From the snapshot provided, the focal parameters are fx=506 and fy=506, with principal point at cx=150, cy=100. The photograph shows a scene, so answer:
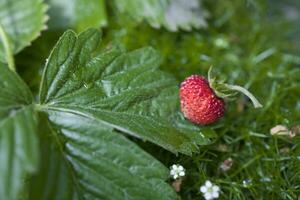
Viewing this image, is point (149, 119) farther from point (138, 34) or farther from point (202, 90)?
point (138, 34)

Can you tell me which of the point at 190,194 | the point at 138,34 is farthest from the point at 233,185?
the point at 138,34

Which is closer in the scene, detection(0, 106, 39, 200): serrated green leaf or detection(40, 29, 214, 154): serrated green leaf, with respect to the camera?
detection(0, 106, 39, 200): serrated green leaf

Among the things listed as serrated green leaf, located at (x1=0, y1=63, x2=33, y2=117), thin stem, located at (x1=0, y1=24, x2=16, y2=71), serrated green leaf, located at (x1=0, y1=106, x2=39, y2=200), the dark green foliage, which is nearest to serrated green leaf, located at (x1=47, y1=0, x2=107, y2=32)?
the dark green foliage

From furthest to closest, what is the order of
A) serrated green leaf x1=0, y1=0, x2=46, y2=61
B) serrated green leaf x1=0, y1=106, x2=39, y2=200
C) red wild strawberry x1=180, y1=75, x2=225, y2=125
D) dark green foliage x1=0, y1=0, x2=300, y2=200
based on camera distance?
1. serrated green leaf x1=0, y1=0, x2=46, y2=61
2. red wild strawberry x1=180, y1=75, x2=225, y2=125
3. dark green foliage x1=0, y1=0, x2=300, y2=200
4. serrated green leaf x1=0, y1=106, x2=39, y2=200

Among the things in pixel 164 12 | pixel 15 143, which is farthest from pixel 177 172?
pixel 164 12

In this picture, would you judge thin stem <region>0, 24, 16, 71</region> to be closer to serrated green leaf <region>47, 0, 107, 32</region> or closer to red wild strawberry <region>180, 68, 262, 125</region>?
serrated green leaf <region>47, 0, 107, 32</region>

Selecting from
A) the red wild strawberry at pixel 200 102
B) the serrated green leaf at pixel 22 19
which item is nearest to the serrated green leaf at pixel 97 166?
the red wild strawberry at pixel 200 102
